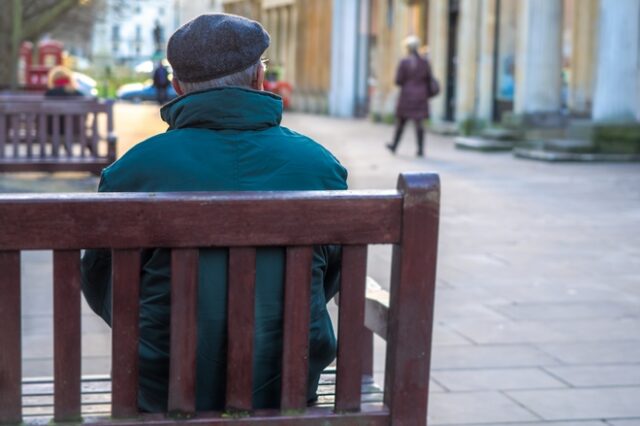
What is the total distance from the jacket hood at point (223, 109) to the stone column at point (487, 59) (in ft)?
74.5

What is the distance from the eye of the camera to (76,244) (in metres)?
2.52

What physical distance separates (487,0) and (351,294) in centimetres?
2352

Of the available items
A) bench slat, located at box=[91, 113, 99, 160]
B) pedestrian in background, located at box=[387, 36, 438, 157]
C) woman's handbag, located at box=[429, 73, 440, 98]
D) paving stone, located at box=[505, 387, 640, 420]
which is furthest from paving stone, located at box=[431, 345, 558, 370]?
woman's handbag, located at box=[429, 73, 440, 98]

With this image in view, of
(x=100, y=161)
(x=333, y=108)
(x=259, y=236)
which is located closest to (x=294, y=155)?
(x=259, y=236)

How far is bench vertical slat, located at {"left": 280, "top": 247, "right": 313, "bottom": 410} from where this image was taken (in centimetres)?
265

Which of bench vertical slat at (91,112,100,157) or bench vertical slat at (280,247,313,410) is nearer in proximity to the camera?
bench vertical slat at (280,247,313,410)

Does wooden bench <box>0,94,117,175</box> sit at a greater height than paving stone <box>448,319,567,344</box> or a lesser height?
greater

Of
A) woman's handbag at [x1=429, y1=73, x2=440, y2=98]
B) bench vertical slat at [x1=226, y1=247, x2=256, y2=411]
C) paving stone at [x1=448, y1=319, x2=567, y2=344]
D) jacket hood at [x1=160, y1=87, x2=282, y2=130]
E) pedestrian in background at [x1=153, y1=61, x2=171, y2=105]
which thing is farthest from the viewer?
pedestrian in background at [x1=153, y1=61, x2=171, y2=105]

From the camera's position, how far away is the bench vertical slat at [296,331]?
2648 mm

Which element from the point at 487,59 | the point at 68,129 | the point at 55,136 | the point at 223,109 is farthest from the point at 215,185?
the point at 487,59

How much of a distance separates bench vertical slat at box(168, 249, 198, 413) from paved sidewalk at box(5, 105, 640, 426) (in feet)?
7.84

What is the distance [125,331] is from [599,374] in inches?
136

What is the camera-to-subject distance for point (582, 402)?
519 centimetres

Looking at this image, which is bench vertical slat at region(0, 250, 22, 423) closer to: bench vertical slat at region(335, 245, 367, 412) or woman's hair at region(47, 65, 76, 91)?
bench vertical slat at region(335, 245, 367, 412)
